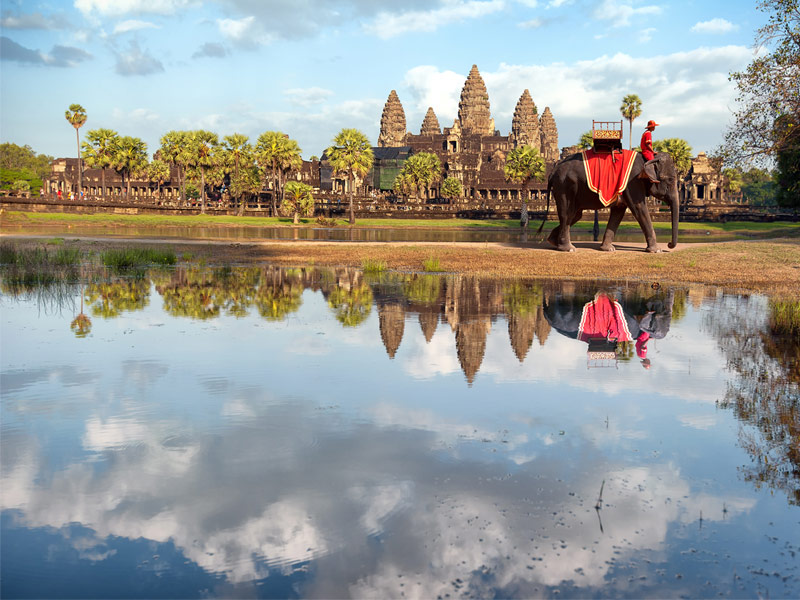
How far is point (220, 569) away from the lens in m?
5.43

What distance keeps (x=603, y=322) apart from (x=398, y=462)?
9.44 m

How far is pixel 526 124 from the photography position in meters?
181

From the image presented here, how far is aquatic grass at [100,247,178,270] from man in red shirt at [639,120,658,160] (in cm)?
1982

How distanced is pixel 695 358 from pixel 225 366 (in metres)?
7.60

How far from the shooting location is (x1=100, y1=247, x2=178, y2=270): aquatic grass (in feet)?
86.9

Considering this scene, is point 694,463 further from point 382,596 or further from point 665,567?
point 382,596

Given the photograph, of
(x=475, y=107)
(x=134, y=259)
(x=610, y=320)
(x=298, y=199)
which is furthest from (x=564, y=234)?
(x=475, y=107)

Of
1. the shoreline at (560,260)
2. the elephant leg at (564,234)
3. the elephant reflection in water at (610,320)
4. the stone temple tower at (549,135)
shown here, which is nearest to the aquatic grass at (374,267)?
the shoreline at (560,260)

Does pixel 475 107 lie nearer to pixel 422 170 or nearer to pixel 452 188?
pixel 452 188

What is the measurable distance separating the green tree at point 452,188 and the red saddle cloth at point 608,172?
101 meters

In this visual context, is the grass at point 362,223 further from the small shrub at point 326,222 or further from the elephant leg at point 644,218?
the elephant leg at point 644,218

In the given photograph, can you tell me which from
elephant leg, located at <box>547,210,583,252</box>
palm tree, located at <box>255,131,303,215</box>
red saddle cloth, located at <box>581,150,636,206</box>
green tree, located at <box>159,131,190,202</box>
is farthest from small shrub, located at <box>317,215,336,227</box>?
red saddle cloth, located at <box>581,150,636,206</box>

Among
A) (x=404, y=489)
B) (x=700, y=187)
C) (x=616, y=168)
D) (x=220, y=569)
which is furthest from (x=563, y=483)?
(x=700, y=187)

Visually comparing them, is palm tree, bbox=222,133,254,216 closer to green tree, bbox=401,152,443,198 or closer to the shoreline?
green tree, bbox=401,152,443,198
